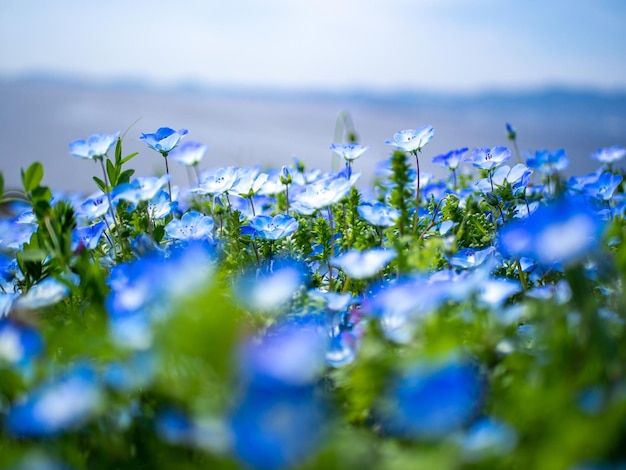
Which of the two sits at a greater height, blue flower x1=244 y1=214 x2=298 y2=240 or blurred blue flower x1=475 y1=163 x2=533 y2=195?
blurred blue flower x1=475 y1=163 x2=533 y2=195

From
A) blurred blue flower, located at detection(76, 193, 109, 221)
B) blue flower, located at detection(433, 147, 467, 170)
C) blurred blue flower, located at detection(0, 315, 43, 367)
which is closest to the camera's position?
blurred blue flower, located at detection(0, 315, 43, 367)

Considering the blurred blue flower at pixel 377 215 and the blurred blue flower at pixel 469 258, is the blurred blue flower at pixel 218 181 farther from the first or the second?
the blurred blue flower at pixel 469 258

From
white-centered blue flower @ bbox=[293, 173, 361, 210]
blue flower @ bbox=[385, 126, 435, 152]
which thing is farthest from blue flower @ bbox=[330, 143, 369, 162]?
white-centered blue flower @ bbox=[293, 173, 361, 210]

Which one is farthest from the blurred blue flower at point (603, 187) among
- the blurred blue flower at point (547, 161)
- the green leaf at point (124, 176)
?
the green leaf at point (124, 176)

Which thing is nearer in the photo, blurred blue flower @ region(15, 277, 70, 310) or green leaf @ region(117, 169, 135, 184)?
blurred blue flower @ region(15, 277, 70, 310)

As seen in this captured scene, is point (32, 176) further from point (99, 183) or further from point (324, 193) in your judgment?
point (324, 193)

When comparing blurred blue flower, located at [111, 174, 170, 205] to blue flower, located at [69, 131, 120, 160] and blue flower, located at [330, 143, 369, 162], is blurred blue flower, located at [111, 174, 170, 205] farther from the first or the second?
blue flower, located at [330, 143, 369, 162]

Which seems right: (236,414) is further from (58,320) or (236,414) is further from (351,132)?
(351,132)
